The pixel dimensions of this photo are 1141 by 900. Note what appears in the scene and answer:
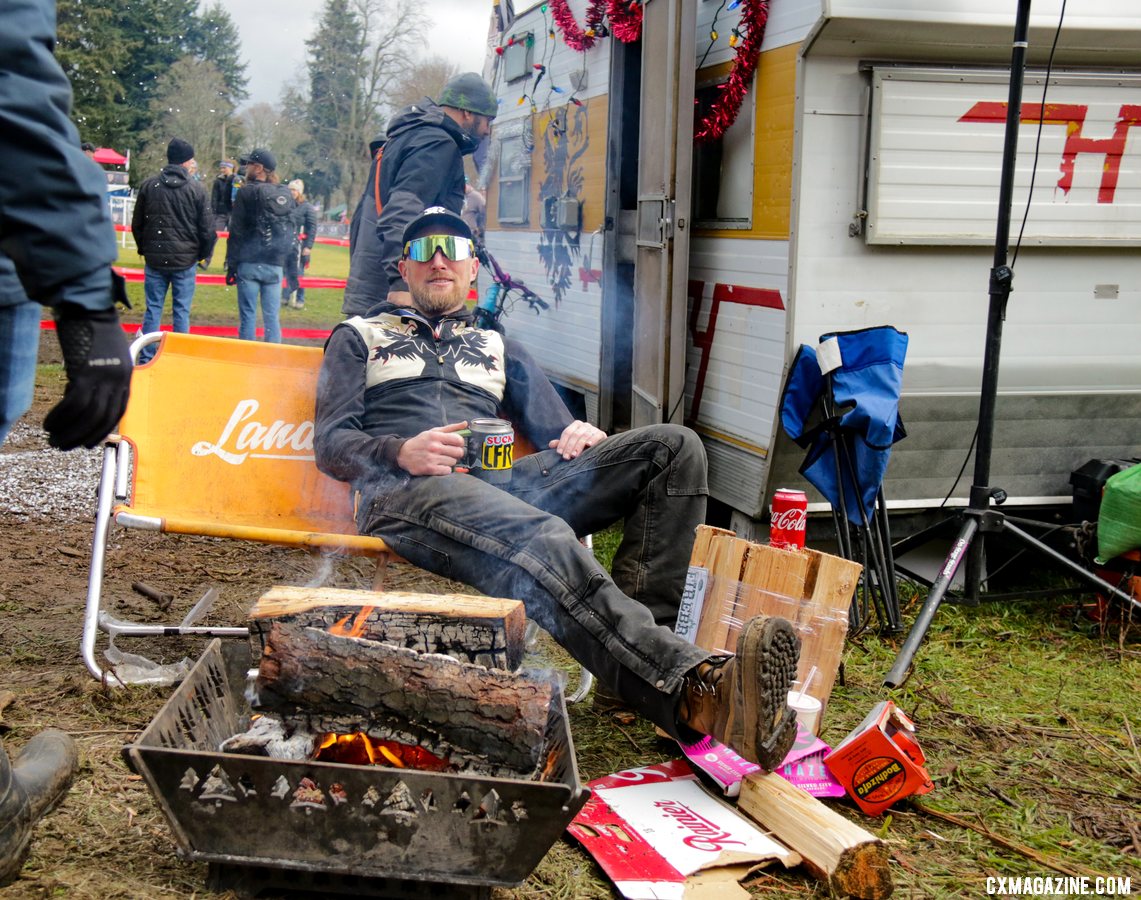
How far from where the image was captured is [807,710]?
10.2 feet

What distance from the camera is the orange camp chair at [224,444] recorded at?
366 centimetres

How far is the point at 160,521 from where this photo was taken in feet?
11.0

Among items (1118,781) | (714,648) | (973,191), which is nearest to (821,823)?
(714,648)

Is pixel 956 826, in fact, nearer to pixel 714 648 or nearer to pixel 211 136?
pixel 714 648

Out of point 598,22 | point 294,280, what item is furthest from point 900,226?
point 294,280

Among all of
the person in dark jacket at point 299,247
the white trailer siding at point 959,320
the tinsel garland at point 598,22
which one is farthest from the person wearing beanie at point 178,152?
the white trailer siding at point 959,320

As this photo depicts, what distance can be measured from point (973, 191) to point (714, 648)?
7.38ft

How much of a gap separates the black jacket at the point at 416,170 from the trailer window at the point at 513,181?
189 centimetres

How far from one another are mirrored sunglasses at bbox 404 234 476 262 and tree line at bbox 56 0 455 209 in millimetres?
27098

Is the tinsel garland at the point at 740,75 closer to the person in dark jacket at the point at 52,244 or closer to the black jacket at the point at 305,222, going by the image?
the person in dark jacket at the point at 52,244

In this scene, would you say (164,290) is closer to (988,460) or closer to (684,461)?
(684,461)

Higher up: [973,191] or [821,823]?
[973,191]

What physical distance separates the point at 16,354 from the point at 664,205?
131 inches

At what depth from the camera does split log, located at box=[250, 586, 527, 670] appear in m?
2.54
